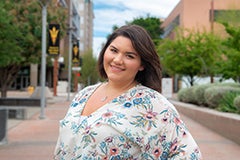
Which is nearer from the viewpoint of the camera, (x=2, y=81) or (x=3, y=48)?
(x=3, y=48)

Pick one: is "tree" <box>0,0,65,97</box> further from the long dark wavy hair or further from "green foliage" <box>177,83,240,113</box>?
the long dark wavy hair

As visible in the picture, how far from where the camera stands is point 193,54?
27531 mm

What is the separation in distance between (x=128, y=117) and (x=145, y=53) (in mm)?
303

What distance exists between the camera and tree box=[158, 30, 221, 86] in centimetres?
2728

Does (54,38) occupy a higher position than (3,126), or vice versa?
(54,38)

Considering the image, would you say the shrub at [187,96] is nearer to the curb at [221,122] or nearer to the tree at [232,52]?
the tree at [232,52]

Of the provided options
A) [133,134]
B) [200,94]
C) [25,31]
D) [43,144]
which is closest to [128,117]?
[133,134]

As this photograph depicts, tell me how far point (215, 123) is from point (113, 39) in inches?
414

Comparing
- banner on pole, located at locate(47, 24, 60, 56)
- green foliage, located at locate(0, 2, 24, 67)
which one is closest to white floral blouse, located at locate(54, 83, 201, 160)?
green foliage, located at locate(0, 2, 24, 67)

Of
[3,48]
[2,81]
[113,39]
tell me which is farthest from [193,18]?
[113,39]

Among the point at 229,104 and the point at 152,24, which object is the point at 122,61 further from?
the point at 152,24

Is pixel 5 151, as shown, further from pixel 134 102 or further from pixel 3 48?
pixel 3 48

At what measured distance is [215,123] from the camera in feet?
39.7

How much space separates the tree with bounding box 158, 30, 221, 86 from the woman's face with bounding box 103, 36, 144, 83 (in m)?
25.1
